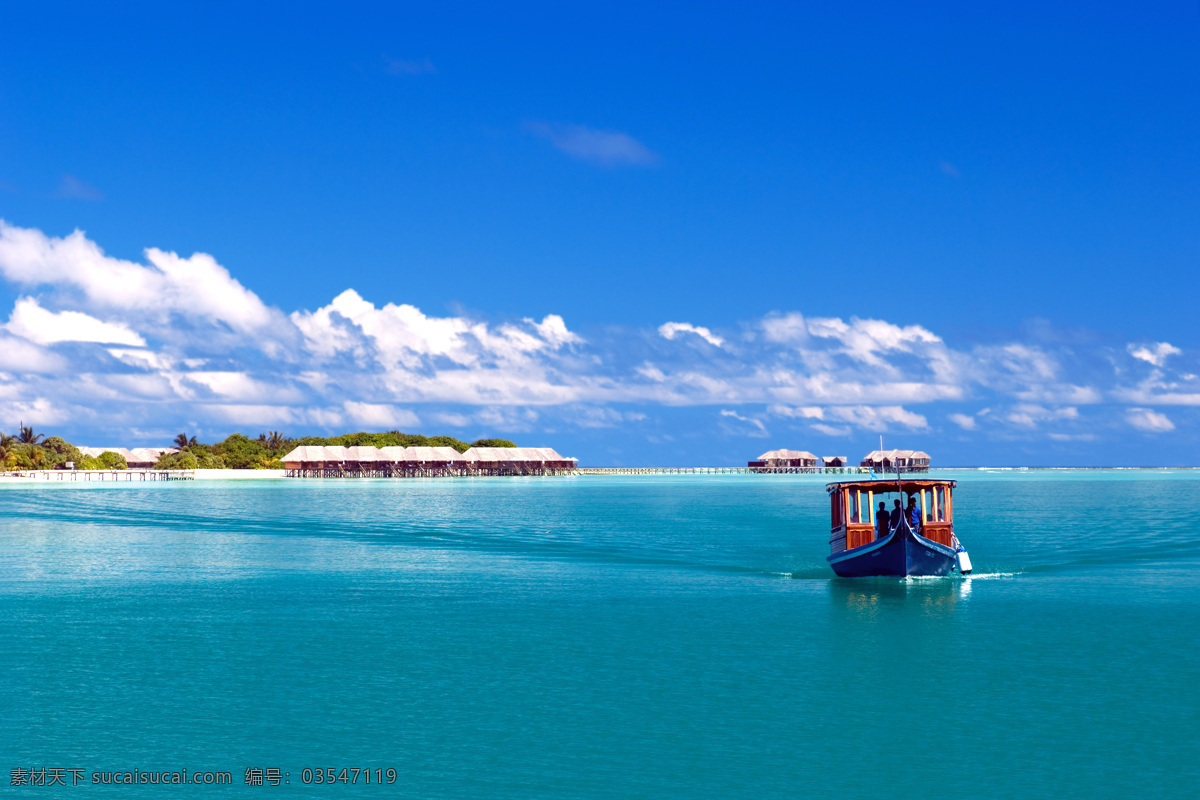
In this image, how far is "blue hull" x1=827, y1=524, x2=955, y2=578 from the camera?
27.0 metres

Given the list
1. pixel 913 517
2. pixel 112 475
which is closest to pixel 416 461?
pixel 112 475

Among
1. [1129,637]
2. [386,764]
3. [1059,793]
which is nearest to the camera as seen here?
[1059,793]

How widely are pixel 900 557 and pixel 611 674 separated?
12.5 m

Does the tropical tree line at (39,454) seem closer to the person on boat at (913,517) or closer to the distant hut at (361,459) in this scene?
the distant hut at (361,459)

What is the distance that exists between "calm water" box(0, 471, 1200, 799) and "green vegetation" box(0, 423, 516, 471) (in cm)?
11146

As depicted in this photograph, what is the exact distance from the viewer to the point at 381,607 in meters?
24.7

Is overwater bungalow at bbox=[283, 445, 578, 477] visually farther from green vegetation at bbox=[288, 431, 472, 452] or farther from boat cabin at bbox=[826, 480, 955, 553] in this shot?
boat cabin at bbox=[826, 480, 955, 553]

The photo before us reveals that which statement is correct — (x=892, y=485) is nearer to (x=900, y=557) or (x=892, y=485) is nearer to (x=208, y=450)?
(x=900, y=557)

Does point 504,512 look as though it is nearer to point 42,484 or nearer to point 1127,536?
point 1127,536

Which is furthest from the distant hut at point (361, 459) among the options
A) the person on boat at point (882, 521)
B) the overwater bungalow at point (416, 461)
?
the person on boat at point (882, 521)

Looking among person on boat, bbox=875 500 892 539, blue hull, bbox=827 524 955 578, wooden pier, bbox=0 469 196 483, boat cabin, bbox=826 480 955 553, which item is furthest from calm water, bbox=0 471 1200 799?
wooden pier, bbox=0 469 196 483

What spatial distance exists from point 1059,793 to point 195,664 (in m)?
14.2

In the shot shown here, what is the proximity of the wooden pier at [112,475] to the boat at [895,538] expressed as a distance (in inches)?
4721

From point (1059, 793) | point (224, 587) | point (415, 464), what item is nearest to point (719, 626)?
point (1059, 793)
